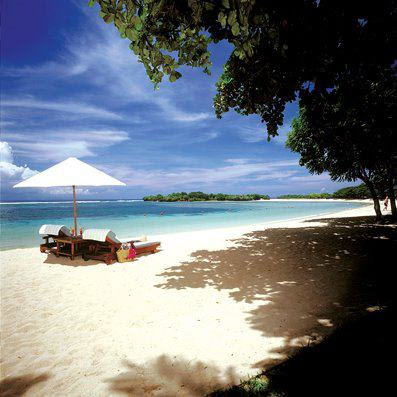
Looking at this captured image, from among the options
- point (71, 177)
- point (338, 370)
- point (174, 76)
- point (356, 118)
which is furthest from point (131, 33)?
point (356, 118)

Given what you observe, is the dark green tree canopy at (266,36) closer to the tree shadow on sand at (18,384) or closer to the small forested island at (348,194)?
the tree shadow on sand at (18,384)

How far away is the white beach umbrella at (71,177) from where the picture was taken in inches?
359

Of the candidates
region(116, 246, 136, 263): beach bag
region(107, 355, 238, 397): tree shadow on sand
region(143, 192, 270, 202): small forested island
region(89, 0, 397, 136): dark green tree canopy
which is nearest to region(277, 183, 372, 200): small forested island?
region(143, 192, 270, 202): small forested island

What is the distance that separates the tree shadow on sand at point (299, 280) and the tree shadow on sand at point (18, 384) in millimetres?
3010

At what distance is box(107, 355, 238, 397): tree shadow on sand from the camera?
9.83 feet

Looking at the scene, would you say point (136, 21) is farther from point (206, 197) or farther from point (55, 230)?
point (206, 197)

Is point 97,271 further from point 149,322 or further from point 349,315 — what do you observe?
point 349,315

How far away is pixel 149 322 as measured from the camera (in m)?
4.70

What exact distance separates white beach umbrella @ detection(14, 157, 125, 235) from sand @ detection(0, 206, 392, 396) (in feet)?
10.0

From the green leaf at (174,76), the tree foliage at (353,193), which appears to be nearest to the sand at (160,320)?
the green leaf at (174,76)

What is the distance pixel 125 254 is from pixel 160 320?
16.9ft

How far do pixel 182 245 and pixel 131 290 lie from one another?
6080 mm

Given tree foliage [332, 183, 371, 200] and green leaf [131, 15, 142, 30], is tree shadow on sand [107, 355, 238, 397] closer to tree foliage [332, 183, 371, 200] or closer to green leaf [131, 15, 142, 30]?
green leaf [131, 15, 142, 30]

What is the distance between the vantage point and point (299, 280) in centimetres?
Answer: 670
